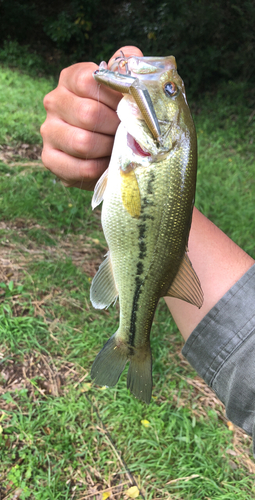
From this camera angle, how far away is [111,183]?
1.37m

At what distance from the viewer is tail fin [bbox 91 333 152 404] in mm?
1627

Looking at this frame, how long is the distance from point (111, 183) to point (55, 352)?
2144 mm

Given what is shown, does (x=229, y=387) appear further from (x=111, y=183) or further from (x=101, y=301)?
(x=111, y=183)

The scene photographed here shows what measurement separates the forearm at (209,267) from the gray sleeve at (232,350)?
2.3 inches

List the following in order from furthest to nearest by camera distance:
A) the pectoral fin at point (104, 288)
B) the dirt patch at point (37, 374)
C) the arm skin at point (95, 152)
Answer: the dirt patch at point (37, 374), the pectoral fin at point (104, 288), the arm skin at point (95, 152)

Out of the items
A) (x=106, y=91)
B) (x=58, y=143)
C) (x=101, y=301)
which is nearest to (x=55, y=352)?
(x=101, y=301)

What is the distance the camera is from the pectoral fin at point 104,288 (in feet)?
5.12

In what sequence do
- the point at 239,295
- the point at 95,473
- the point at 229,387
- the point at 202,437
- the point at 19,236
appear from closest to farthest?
1. the point at 229,387
2. the point at 239,295
3. the point at 95,473
4. the point at 202,437
5. the point at 19,236

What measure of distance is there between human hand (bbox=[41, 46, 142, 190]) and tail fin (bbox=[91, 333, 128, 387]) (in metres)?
0.86

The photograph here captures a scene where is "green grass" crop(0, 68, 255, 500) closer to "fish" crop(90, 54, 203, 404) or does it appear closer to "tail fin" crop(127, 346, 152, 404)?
"tail fin" crop(127, 346, 152, 404)

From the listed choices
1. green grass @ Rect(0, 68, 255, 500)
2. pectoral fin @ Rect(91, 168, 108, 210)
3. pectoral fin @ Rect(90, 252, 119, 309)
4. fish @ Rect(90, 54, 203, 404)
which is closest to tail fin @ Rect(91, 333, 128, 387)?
pectoral fin @ Rect(90, 252, 119, 309)

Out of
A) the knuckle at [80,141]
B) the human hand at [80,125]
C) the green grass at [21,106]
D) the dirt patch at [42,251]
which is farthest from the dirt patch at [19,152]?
the knuckle at [80,141]

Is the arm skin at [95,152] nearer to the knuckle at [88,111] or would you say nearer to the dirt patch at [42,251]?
the knuckle at [88,111]

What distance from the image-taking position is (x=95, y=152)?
1483 millimetres
